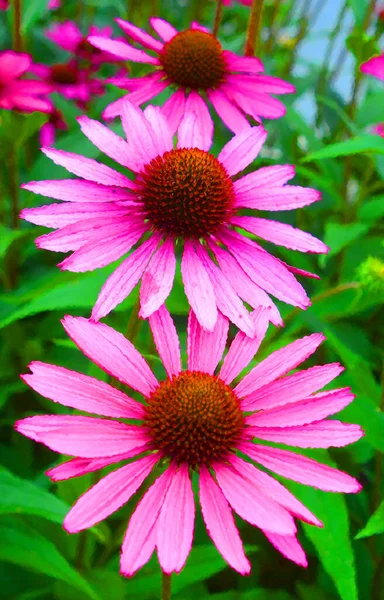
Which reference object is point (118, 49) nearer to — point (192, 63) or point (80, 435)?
point (192, 63)

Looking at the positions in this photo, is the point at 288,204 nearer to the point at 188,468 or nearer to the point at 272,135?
the point at 188,468

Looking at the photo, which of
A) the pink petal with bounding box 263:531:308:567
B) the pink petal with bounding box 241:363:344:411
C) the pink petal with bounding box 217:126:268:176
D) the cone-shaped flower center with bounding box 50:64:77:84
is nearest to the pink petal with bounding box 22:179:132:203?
the pink petal with bounding box 217:126:268:176

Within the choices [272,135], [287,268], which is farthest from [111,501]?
[272,135]

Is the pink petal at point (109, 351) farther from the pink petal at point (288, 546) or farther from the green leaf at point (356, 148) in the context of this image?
the green leaf at point (356, 148)

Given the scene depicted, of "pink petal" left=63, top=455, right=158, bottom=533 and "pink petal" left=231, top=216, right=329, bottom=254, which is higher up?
"pink petal" left=231, top=216, right=329, bottom=254

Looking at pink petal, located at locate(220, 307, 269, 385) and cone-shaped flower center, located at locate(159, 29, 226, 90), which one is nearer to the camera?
pink petal, located at locate(220, 307, 269, 385)

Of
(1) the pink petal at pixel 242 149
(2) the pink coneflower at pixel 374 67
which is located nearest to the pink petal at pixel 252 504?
(1) the pink petal at pixel 242 149

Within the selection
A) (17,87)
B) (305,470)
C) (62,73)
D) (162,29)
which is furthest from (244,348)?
(62,73)

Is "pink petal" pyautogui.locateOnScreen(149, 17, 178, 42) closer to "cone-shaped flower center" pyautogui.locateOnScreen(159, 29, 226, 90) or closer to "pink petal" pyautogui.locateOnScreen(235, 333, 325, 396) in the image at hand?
"cone-shaped flower center" pyautogui.locateOnScreen(159, 29, 226, 90)
